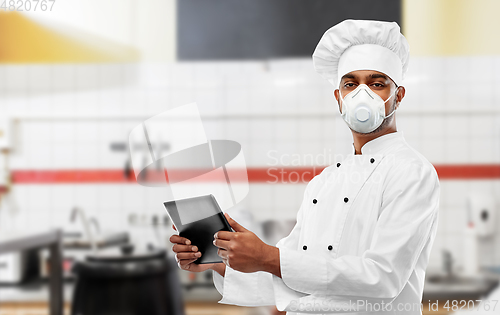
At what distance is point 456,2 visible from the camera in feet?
6.44

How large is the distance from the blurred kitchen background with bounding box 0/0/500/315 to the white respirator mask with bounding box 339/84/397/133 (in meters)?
1.12

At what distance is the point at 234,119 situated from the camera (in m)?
2.09

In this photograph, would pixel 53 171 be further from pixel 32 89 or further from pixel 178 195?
pixel 178 195

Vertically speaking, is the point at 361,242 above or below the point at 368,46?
below

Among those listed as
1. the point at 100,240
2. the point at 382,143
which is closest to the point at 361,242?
the point at 382,143

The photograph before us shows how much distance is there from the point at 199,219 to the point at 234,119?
1.48 m

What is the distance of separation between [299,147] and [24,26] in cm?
166

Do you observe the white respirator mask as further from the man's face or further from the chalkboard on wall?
the chalkboard on wall

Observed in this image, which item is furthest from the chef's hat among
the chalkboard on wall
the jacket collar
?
the chalkboard on wall

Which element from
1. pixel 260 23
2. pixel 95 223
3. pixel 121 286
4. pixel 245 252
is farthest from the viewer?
pixel 95 223

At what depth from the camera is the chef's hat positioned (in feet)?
2.45

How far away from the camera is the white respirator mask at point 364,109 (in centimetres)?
70

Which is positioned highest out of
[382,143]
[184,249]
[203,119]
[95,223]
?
[203,119]

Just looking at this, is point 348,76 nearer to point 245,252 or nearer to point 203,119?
point 245,252
